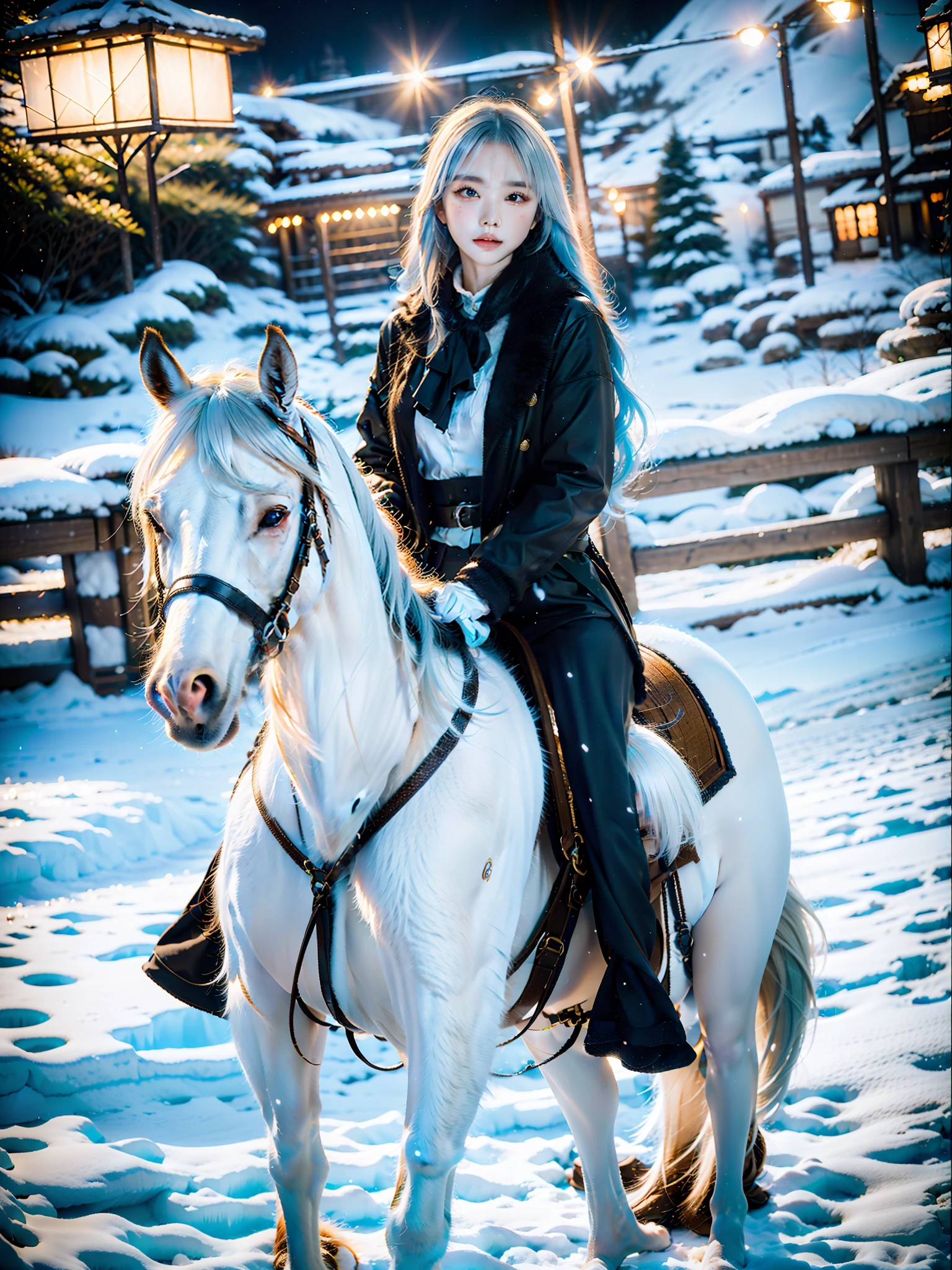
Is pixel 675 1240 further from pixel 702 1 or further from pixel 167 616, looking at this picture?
pixel 702 1

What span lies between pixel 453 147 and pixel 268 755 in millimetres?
1118

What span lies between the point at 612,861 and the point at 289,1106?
0.62 m

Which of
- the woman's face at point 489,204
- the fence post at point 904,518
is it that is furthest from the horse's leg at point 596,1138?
the fence post at point 904,518

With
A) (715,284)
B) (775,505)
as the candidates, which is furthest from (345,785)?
(715,284)

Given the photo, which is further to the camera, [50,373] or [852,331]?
[852,331]

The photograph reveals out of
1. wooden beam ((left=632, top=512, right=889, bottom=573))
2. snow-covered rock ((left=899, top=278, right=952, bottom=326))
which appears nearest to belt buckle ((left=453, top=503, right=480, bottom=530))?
wooden beam ((left=632, top=512, right=889, bottom=573))

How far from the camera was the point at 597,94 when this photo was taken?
8.59m

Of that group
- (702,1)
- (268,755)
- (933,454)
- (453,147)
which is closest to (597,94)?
(702,1)

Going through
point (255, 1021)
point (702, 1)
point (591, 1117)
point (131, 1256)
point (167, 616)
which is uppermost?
point (702, 1)

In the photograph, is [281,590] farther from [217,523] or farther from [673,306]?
[673,306]

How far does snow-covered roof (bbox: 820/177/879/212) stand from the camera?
846 centimetres

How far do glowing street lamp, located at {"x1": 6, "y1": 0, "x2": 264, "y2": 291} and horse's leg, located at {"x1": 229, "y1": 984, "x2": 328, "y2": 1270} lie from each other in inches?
134

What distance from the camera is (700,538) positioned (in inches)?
247

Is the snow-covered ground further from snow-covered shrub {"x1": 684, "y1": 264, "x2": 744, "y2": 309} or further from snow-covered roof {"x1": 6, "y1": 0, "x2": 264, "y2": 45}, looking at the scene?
snow-covered shrub {"x1": 684, "y1": 264, "x2": 744, "y2": 309}
